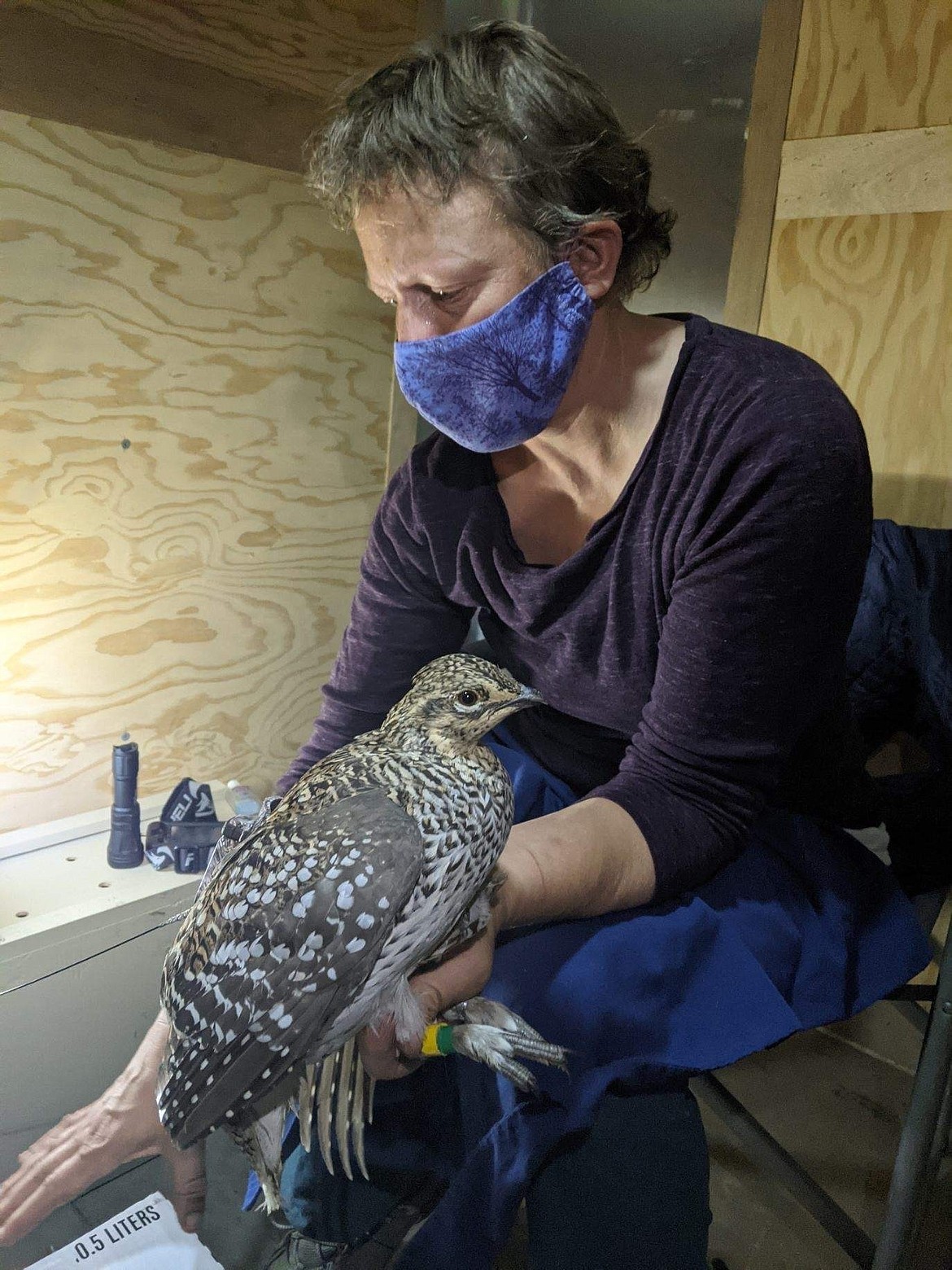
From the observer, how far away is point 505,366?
36.7 inches

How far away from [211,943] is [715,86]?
173cm

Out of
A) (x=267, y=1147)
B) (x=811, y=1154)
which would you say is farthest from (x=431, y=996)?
(x=811, y=1154)

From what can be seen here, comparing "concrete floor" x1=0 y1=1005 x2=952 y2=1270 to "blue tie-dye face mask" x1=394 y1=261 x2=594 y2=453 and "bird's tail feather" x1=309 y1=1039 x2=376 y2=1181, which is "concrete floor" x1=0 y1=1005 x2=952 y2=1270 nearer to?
"bird's tail feather" x1=309 y1=1039 x2=376 y2=1181

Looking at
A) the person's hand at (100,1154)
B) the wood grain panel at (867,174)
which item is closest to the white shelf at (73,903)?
the person's hand at (100,1154)

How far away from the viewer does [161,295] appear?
1714 mm

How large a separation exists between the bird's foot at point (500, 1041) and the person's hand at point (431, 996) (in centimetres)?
1

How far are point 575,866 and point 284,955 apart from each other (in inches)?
12.1

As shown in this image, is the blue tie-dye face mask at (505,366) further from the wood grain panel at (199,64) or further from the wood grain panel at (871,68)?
the wood grain panel at (871,68)

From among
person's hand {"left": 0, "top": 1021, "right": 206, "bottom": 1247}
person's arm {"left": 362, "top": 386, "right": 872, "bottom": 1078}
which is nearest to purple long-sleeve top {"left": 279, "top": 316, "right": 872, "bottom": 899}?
person's arm {"left": 362, "top": 386, "right": 872, "bottom": 1078}

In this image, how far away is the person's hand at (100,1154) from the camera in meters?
0.68

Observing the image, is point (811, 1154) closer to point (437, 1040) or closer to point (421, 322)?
point (437, 1040)

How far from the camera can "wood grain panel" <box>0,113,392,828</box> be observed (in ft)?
5.25

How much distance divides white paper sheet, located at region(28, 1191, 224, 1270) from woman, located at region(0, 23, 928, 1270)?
0.10ft

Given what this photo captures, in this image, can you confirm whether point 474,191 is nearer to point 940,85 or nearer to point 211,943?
point 211,943
